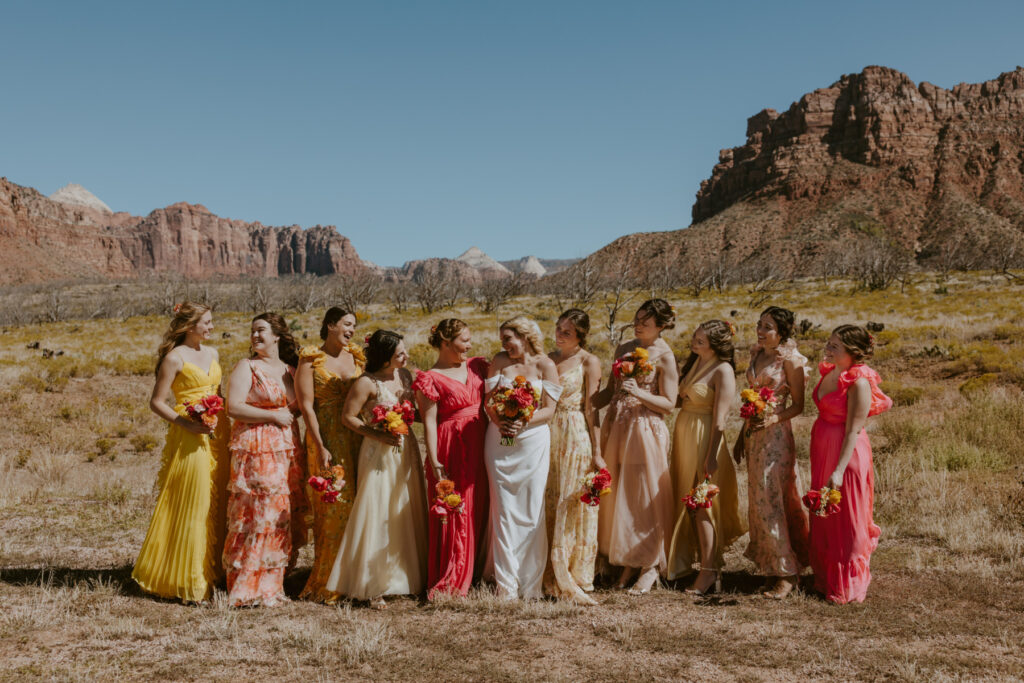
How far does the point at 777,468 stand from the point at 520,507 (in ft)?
6.56

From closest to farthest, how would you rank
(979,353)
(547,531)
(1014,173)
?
(547,531)
(979,353)
(1014,173)

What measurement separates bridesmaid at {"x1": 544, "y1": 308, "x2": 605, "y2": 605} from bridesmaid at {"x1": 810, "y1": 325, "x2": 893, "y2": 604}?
172 centimetres

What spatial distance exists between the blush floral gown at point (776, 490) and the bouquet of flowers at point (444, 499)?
227cm

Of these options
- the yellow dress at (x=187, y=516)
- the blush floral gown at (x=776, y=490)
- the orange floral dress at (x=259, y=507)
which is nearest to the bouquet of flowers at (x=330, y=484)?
the orange floral dress at (x=259, y=507)

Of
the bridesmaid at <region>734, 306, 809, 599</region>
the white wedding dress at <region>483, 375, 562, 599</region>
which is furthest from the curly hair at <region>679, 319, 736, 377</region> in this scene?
the white wedding dress at <region>483, 375, 562, 599</region>

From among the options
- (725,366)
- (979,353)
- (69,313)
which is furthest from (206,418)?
(69,313)

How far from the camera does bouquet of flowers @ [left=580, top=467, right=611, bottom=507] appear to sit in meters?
4.69

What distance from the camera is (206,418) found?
4.72 metres

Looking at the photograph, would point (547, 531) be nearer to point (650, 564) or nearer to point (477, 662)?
point (650, 564)

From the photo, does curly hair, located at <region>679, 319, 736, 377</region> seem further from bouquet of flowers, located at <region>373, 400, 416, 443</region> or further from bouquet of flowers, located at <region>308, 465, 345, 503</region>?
bouquet of flowers, located at <region>308, 465, 345, 503</region>

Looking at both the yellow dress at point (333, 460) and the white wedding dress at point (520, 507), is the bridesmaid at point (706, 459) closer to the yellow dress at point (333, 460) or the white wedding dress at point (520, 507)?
the white wedding dress at point (520, 507)

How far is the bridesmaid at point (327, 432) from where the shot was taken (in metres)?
4.86

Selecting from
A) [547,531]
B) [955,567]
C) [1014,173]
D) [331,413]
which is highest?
[1014,173]

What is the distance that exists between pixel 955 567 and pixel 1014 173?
127 meters
